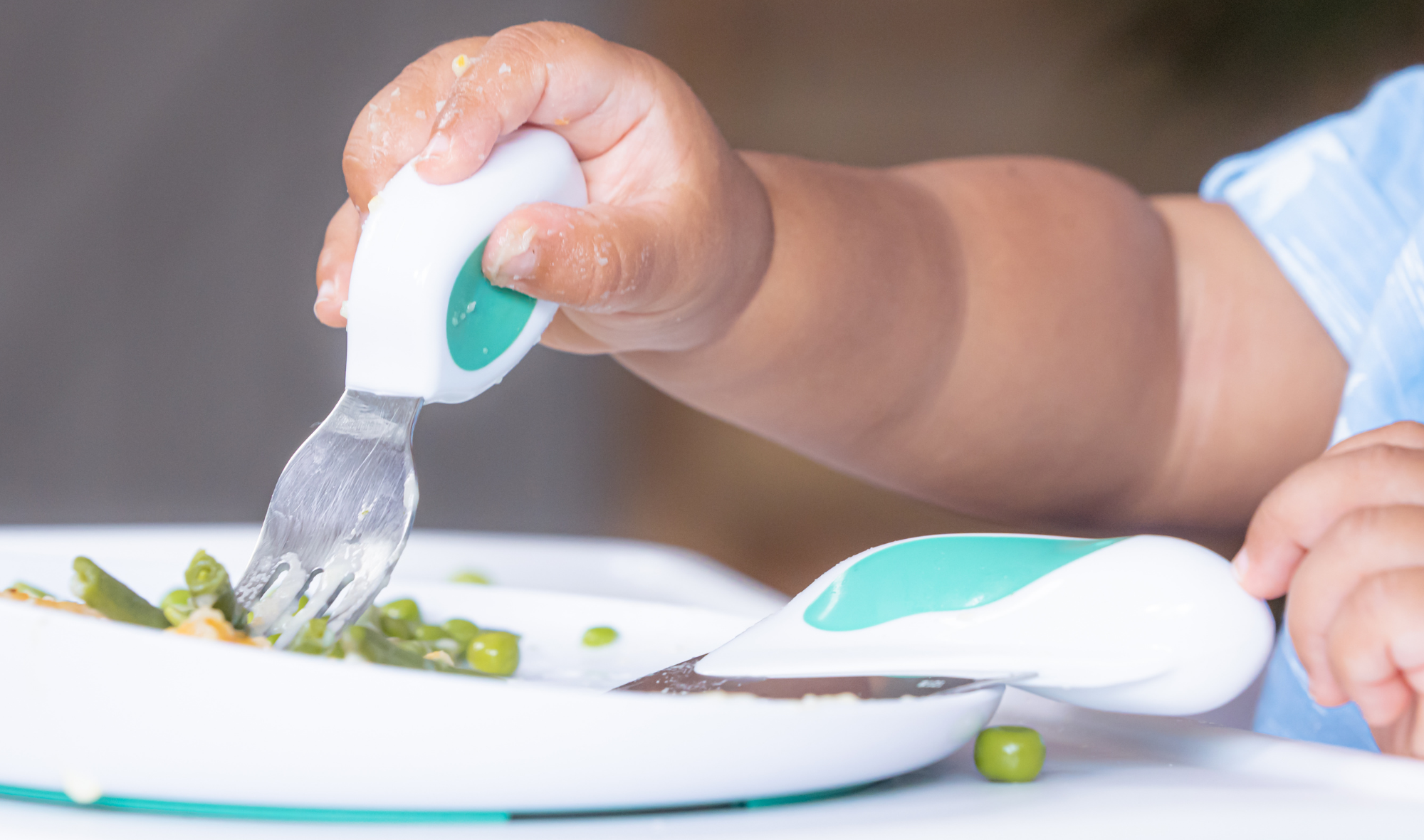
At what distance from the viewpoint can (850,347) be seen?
79 centimetres

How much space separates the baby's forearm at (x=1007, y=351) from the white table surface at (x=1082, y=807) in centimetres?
34

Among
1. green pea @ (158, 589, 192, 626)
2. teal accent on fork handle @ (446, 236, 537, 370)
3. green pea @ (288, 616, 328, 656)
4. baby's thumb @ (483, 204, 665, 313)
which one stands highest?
baby's thumb @ (483, 204, 665, 313)

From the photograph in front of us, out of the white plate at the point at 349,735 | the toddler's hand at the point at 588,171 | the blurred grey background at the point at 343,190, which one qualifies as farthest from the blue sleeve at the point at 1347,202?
the blurred grey background at the point at 343,190

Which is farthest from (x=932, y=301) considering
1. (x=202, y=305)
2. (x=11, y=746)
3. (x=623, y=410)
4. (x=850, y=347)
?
(x=623, y=410)

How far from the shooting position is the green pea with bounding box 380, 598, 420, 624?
0.56 metres

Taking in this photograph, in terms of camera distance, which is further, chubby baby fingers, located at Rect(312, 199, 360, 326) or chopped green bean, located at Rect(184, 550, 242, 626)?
chubby baby fingers, located at Rect(312, 199, 360, 326)

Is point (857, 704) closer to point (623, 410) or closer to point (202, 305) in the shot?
point (202, 305)

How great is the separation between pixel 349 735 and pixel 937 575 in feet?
0.69

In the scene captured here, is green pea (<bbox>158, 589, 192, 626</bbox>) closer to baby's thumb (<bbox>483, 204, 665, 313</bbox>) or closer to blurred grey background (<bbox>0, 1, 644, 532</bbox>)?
baby's thumb (<bbox>483, 204, 665, 313</bbox>)

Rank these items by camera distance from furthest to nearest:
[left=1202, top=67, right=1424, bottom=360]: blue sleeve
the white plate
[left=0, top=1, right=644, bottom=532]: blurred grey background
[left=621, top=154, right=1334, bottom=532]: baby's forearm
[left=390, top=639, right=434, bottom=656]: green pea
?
1. [left=0, top=1, right=644, bottom=532]: blurred grey background
2. [left=1202, top=67, right=1424, bottom=360]: blue sleeve
3. [left=621, top=154, right=1334, bottom=532]: baby's forearm
4. [left=390, top=639, right=434, bottom=656]: green pea
5. the white plate

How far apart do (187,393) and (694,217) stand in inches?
78.9

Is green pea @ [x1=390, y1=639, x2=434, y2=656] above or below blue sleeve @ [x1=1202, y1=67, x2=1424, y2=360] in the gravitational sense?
below

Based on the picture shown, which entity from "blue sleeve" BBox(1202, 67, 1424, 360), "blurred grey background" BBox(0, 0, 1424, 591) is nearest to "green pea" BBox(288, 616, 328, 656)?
"blue sleeve" BBox(1202, 67, 1424, 360)

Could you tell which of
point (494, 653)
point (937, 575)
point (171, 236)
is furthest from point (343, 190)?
point (937, 575)
